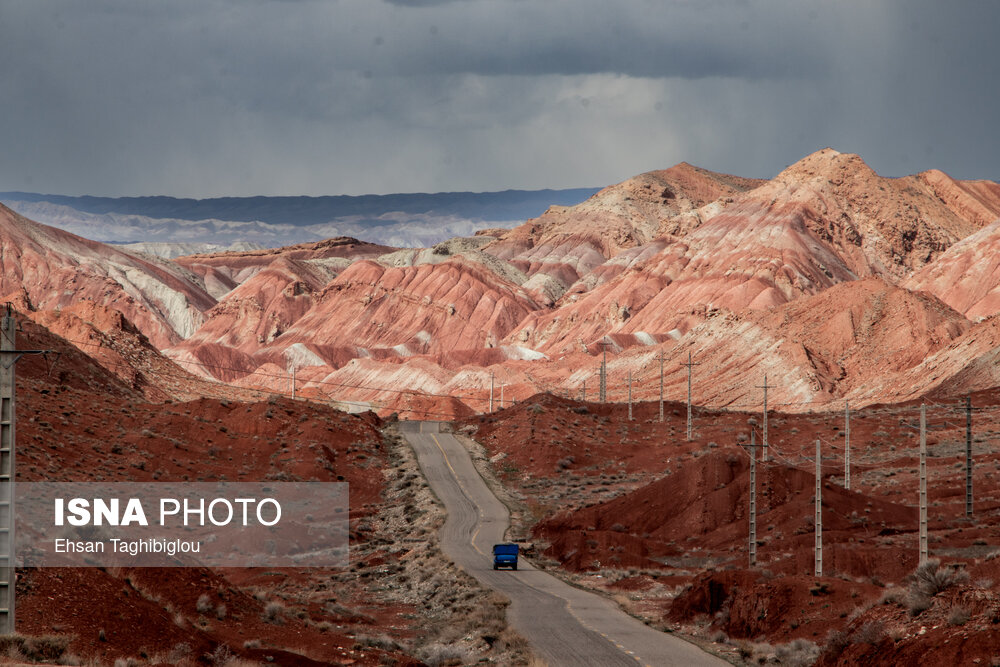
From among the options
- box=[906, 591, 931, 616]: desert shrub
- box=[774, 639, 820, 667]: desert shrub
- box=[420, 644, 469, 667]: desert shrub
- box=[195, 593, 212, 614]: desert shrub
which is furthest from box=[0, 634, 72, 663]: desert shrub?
box=[906, 591, 931, 616]: desert shrub

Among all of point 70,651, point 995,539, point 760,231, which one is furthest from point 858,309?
point 70,651

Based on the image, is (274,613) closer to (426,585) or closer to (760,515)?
(426,585)

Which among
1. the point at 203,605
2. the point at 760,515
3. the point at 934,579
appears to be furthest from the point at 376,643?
the point at 760,515

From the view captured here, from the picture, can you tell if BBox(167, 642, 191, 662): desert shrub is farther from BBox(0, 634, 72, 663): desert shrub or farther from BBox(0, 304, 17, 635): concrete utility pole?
BBox(0, 304, 17, 635): concrete utility pole

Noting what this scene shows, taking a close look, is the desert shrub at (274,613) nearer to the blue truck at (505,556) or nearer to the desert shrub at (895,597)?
the blue truck at (505,556)

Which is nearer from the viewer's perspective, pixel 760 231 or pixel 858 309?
pixel 858 309

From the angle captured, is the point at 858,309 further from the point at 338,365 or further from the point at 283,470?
the point at 338,365

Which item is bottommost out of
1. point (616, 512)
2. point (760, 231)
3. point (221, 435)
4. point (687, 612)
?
point (687, 612)
